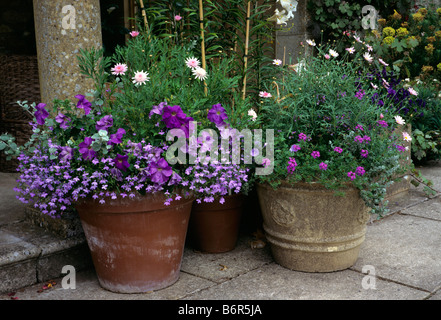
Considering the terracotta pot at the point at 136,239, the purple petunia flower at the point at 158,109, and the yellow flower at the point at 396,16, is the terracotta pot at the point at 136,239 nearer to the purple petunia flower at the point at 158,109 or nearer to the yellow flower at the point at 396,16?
the purple petunia flower at the point at 158,109

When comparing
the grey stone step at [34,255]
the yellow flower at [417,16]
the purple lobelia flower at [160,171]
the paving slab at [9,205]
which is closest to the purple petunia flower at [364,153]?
the purple lobelia flower at [160,171]

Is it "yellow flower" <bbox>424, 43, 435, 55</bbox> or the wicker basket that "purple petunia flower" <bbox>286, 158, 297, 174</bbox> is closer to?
the wicker basket

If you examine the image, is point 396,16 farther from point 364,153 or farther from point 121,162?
point 121,162

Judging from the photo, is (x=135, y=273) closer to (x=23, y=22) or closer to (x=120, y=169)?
(x=120, y=169)

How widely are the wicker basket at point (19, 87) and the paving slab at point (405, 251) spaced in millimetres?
2975

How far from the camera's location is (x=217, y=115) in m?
2.40

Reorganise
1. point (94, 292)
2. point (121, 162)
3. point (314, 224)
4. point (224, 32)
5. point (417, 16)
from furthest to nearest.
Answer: point (417, 16), point (224, 32), point (314, 224), point (94, 292), point (121, 162)

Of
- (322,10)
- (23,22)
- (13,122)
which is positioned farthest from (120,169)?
(23,22)

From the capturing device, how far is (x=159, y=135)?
2330 millimetres

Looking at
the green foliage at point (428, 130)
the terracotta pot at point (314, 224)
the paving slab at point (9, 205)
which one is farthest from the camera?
the green foliage at point (428, 130)

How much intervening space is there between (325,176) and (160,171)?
829mm

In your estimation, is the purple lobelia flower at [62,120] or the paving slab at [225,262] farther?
the paving slab at [225,262]

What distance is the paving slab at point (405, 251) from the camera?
2559 mm

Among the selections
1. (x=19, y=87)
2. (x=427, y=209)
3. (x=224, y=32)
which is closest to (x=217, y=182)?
(x=224, y=32)
